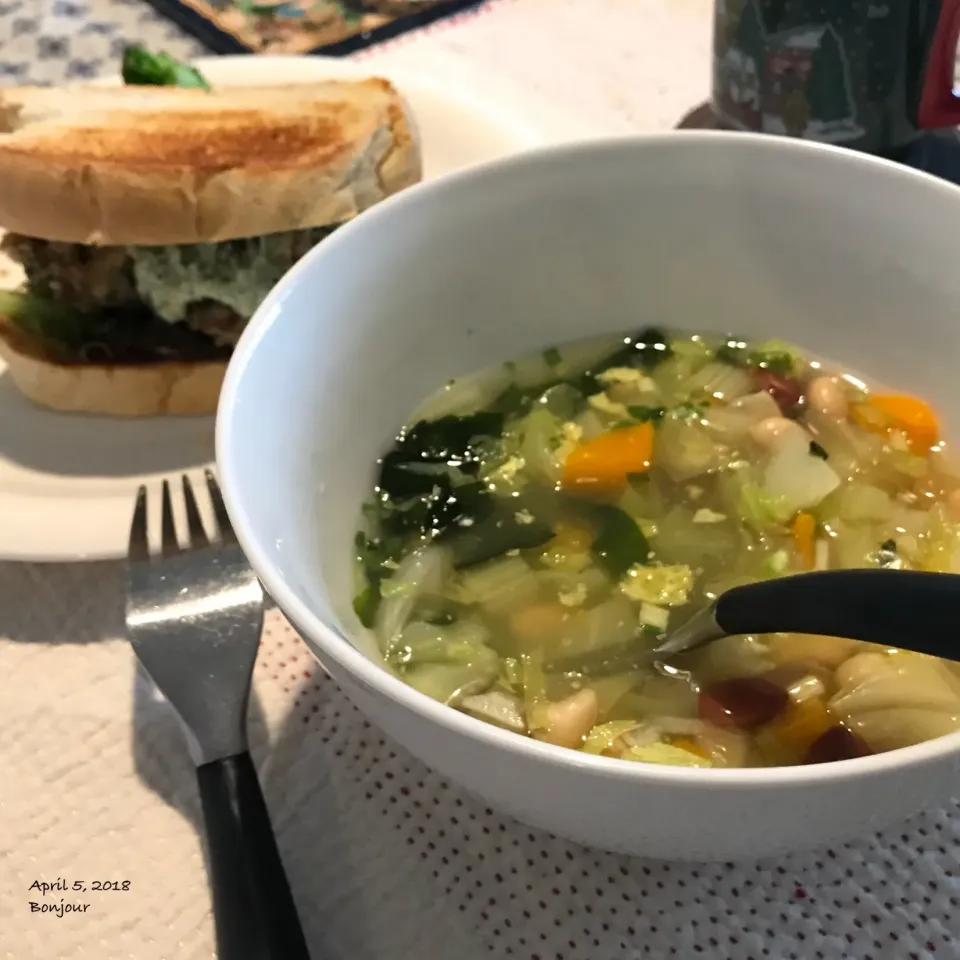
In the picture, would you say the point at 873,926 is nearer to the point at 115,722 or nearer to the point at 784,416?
the point at 784,416

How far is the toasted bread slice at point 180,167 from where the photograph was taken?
1.52 metres

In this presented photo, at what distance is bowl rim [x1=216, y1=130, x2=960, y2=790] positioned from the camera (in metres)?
0.61

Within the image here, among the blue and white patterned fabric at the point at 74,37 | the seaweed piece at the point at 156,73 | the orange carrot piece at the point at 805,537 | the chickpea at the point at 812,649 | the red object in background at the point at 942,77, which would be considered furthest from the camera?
the blue and white patterned fabric at the point at 74,37

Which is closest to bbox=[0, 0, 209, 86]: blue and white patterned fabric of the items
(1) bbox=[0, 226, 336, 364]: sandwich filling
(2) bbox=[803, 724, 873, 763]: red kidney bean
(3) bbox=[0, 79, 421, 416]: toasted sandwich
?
(3) bbox=[0, 79, 421, 416]: toasted sandwich

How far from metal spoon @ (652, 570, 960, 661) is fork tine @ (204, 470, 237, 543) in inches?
20.0

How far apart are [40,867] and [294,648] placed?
0.31m

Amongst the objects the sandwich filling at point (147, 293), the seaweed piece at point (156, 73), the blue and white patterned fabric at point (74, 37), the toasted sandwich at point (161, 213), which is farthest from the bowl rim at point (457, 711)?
the blue and white patterned fabric at point (74, 37)

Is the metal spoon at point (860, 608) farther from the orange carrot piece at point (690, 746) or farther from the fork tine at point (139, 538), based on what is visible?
the fork tine at point (139, 538)

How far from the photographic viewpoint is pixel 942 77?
1.50m

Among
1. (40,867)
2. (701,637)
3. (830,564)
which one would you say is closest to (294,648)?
(40,867)

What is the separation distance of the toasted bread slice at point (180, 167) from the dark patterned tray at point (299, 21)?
70 cm

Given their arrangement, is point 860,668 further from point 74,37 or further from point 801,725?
point 74,37

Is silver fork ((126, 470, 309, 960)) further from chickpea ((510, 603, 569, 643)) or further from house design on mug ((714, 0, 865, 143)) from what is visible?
house design on mug ((714, 0, 865, 143))

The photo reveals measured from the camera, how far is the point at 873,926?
0.82 metres
